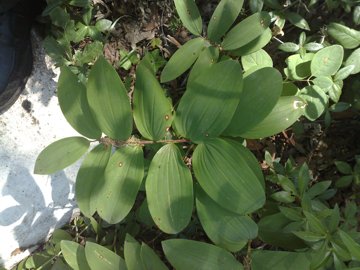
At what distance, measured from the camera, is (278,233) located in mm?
1206

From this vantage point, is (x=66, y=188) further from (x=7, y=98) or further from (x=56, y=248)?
(x=7, y=98)

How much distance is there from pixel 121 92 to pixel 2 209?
109 cm

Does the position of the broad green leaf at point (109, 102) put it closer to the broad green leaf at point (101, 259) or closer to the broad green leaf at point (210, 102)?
the broad green leaf at point (210, 102)

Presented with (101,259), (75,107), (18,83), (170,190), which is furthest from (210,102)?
(18,83)

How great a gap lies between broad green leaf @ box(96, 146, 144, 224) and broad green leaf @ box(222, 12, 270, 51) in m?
0.46

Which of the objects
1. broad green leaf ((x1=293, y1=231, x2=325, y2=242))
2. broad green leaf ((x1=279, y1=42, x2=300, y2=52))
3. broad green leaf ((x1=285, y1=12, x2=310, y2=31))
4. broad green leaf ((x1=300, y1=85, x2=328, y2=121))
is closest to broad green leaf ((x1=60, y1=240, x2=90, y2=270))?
broad green leaf ((x1=293, y1=231, x2=325, y2=242))

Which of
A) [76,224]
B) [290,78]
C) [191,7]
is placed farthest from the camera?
[76,224]

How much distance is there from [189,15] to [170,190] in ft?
1.93

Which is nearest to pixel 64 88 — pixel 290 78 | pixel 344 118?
pixel 290 78

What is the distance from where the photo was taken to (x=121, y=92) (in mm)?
1018

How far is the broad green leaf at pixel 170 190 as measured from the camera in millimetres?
1029

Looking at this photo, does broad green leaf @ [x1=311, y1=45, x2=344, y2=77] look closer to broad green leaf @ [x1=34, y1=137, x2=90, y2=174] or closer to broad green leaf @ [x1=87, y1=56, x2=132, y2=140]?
broad green leaf @ [x1=87, y1=56, x2=132, y2=140]

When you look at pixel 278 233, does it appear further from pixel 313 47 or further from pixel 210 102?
pixel 313 47

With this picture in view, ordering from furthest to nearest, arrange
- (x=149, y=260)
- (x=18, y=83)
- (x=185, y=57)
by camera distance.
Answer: (x=18, y=83) < (x=185, y=57) < (x=149, y=260)
